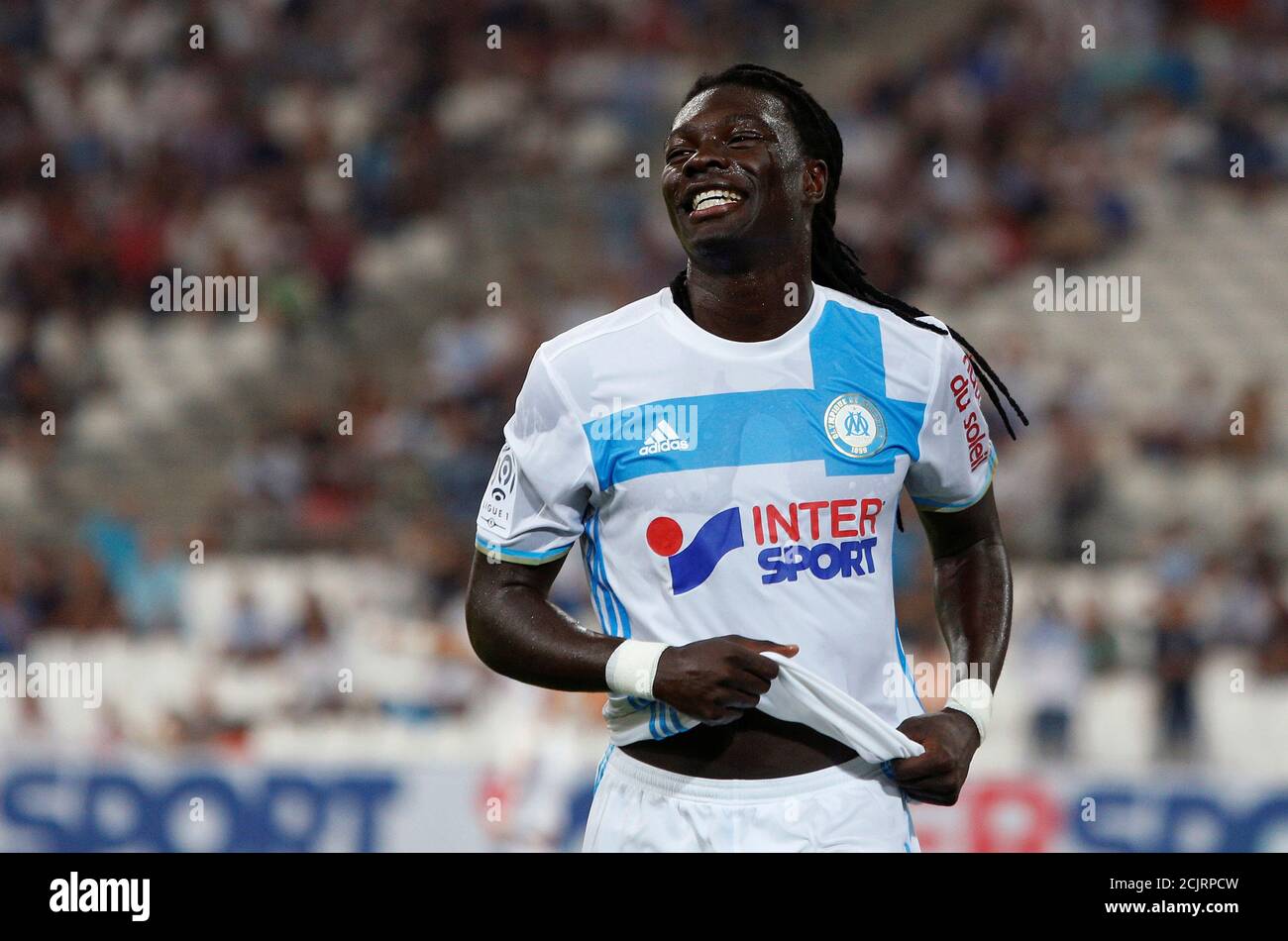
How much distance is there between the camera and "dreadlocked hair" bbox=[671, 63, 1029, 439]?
11.4 ft

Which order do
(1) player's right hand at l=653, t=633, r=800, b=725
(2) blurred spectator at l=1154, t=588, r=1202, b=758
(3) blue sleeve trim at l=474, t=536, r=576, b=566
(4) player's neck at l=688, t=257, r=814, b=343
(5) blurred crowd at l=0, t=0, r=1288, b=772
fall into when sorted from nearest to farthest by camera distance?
(1) player's right hand at l=653, t=633, r=800, b=725 < (3) blue sleeve trim at l=474, t=536, r=576, b=566 < (4) player's neck at l=688, t=257, r=814, b=343 < (2) blurred spectator at l=1154, t=588, r=1202, b=758 < (5) blurred crowd at l=0, t=0, r=1288, b=772

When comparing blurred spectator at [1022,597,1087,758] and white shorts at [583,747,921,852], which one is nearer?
white shorts at [583,747,921,852]

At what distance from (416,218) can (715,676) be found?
10.6m

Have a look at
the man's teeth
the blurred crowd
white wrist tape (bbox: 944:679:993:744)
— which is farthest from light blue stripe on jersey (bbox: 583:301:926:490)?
the blurred crowd

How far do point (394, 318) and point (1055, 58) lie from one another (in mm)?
5241

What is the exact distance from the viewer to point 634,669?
308 centimetres

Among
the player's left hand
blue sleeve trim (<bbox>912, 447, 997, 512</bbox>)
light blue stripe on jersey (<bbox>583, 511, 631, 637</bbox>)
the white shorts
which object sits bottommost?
the white shorts

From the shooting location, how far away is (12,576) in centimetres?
974

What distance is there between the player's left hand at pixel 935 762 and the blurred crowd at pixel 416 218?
238 inches

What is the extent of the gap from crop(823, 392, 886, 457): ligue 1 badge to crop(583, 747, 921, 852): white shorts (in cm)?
59

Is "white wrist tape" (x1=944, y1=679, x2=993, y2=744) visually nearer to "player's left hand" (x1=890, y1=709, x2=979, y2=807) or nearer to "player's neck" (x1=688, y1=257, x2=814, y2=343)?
"player's left hand" (x1=890, y1=709, x2=979, y2=807)

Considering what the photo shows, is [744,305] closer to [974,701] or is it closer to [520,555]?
[520,555]

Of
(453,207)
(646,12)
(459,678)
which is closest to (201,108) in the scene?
(453,207)
